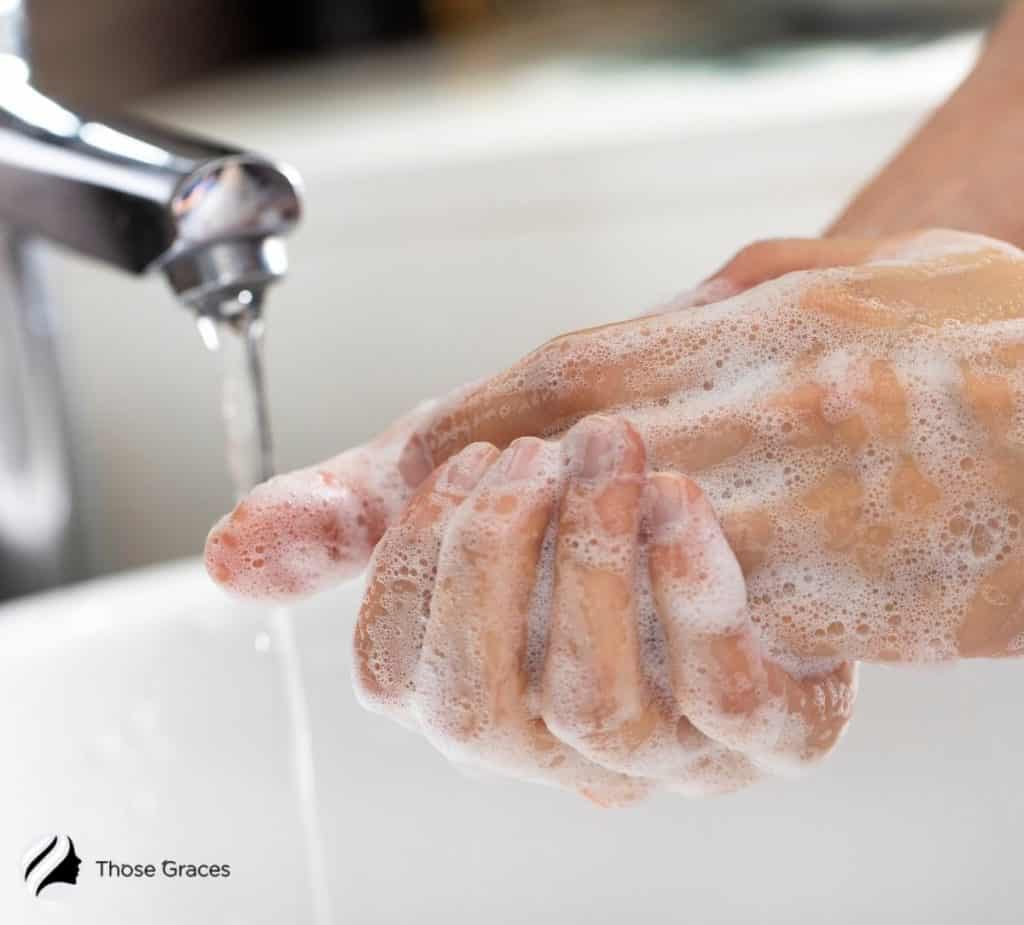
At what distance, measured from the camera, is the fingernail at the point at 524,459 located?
35 centimetres

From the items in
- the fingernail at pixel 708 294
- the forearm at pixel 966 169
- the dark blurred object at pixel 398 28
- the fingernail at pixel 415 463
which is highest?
the dark blurred object at pixel 398 28

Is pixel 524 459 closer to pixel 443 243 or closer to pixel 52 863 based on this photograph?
pixel 52 863

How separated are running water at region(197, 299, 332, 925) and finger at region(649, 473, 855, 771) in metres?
0.24

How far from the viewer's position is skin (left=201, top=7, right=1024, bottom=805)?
0.34 meters

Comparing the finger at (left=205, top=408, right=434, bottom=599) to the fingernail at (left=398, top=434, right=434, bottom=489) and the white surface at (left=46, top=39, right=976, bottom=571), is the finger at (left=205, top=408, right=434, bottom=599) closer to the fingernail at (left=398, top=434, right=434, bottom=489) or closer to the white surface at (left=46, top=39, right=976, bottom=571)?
the fingernail at (left=398, top=434, right=434, bottom=489)

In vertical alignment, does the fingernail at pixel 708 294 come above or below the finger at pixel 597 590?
above

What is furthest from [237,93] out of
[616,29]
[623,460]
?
[623,460]

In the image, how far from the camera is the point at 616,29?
4.44 ft

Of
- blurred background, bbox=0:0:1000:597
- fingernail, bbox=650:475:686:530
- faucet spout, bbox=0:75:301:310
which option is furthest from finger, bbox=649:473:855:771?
blurred background, bbox=0:0:1000:597

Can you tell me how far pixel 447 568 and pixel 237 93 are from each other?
3.26ft

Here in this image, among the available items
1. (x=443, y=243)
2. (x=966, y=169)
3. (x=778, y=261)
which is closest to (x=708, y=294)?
(x=778, y=261)

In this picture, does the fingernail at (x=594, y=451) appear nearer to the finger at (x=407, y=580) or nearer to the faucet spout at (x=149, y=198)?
the finger at (x=407, y=580)

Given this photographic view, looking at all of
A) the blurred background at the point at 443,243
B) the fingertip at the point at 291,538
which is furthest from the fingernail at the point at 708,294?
the blurred background at the point at 443,243

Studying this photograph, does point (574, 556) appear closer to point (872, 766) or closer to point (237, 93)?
point (872, 766)
